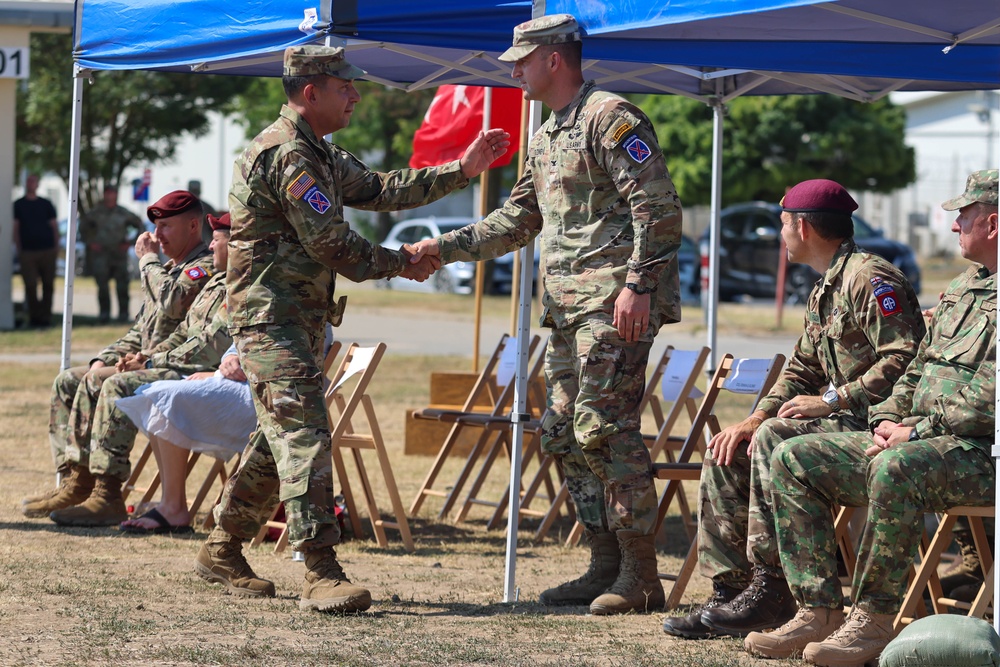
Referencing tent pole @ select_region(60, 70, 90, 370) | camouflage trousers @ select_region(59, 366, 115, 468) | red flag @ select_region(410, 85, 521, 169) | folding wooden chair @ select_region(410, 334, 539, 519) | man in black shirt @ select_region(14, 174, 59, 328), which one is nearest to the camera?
camouflage trousers @ select_region(59, 366, 115, 468)

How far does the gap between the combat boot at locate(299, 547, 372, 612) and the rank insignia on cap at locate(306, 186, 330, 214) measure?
1.33 metres

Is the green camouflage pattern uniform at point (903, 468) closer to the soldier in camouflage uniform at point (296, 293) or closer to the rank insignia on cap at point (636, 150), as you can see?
the rank insignia on cap at point (636, 150)

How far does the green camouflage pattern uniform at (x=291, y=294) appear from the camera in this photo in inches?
215

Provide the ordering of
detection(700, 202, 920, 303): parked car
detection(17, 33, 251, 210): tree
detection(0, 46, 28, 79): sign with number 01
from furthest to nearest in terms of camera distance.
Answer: detection(17, 33, 251, 210): tree < detection(700, 202, 920, 303): parked car < detection(0, 46, 28, 79): sign with number 01

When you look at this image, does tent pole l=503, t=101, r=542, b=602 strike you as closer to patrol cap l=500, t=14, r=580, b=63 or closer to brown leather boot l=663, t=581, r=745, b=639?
patrol cap l=500, t=14, r=580, b=63

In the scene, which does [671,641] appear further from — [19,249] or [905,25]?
[19,249]

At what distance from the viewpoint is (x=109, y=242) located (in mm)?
20500

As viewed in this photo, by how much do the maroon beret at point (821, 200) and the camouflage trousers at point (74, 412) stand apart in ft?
13.4

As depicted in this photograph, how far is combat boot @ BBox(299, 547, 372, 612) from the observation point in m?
5.43

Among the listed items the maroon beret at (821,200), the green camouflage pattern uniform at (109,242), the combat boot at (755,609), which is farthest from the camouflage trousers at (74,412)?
the green camouflage pattern uniform at (109,242)

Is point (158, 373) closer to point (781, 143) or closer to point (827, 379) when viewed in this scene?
point (827, 379)

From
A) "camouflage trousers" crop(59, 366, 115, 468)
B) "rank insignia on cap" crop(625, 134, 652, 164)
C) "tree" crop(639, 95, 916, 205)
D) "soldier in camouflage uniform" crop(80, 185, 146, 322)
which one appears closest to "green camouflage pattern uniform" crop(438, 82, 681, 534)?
"rank insignia on cap" crop(625, 134, 652, 164)

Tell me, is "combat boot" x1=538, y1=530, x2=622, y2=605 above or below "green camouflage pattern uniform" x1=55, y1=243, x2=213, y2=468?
below

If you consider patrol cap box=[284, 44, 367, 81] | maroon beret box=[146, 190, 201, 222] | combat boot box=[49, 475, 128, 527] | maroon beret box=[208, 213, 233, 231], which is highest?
patrol cap box=[284, 44, 367, 81]
